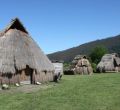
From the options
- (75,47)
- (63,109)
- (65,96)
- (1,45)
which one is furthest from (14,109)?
(75,47)

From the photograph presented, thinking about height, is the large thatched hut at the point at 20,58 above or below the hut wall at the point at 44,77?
above

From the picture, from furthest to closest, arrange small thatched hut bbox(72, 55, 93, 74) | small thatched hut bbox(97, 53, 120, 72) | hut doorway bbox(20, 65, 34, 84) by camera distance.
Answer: small thatched hut bbox(97, 53, 120, 72) < small thatched hut bbox(72, 55, 93, 74) < hut doorway bbox(20, 65, 34, 84)

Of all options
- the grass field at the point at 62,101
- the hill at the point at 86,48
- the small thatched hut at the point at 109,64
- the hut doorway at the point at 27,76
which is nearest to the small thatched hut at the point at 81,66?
the small thatched hut at the point at 109,64

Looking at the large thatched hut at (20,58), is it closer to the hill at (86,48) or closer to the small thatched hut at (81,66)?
the small thatched hut at (81,66)

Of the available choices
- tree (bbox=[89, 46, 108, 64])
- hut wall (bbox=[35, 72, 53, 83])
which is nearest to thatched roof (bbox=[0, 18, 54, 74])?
hut wall (bbox=[35, 72, 53, 83])

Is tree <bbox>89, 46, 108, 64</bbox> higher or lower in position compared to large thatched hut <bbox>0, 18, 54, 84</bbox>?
higher

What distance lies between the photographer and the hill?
119062 millimetres

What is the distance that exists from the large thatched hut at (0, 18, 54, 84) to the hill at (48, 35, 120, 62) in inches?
3213

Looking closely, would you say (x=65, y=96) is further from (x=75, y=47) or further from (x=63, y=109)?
(x=75, y=47)

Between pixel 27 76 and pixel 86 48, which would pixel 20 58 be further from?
pixel 86 48

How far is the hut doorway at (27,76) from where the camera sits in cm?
3209

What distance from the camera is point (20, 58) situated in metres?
32.1

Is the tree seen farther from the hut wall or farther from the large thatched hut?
the large thatched hut

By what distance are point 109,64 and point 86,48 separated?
63.3 m
